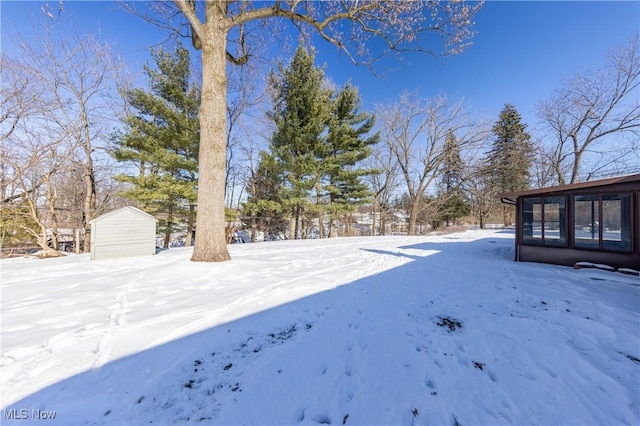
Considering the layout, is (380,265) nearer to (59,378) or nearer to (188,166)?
(59,378)

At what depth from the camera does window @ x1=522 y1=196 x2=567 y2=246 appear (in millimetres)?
6086

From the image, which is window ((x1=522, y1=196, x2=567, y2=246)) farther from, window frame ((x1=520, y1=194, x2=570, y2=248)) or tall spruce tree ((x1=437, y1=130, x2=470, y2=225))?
tall spruce tree ((x1=437, y1=130, x2=470, y2=225))

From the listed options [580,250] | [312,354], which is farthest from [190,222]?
[580,250]

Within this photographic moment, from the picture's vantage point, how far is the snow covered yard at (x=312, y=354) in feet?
4.83

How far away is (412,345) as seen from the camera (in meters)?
2.20

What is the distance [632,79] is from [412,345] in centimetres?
2057

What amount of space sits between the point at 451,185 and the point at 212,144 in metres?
22.2

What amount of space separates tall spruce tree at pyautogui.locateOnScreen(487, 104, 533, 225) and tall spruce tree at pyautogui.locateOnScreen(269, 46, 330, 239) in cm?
1231

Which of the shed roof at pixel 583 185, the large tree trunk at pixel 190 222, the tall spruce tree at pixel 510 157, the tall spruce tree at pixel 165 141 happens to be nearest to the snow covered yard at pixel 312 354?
the shed roof at pixel 583 185

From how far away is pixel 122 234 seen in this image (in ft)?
21.1

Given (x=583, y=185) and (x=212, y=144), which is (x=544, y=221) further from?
(x=212, y=144)

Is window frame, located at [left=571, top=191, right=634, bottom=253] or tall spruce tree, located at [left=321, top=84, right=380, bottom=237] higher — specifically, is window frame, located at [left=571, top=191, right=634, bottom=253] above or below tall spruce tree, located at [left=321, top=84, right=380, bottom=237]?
below

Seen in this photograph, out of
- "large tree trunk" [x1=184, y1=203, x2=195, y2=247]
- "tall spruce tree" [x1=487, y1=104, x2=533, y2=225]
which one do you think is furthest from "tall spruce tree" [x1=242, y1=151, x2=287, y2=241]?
"tall spruce tree" [x1=487, y1=104, x2=533, y2=225]

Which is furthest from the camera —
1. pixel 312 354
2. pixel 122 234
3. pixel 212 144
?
pixel 122 234
